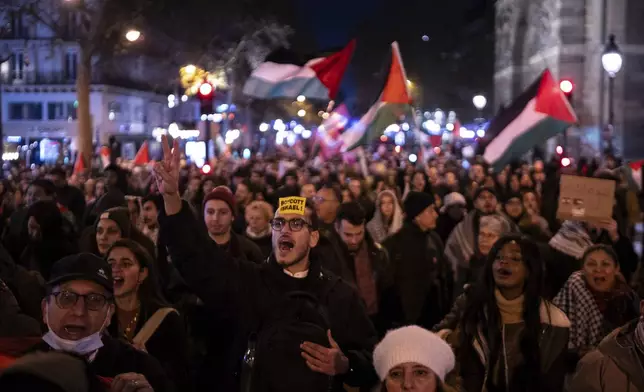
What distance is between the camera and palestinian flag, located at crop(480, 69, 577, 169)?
13422mm

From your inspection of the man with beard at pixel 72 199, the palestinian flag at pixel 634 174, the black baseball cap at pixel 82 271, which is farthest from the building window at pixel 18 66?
the black baseball cap at pixel 82 271

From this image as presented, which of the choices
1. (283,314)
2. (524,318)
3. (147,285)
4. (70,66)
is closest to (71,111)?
(70,66)

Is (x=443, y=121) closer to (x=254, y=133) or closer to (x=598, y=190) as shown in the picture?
(x=254, y=133)

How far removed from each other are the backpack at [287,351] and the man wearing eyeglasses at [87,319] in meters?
0.43

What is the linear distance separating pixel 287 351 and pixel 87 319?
0.87 meters

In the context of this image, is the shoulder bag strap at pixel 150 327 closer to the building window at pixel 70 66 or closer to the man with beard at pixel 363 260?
the man with beard at pixel 363 260

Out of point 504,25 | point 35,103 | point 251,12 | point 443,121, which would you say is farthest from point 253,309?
point 443,121

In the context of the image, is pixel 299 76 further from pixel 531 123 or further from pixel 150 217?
pixel 150 217

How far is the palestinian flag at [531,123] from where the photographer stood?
13422 millimetres

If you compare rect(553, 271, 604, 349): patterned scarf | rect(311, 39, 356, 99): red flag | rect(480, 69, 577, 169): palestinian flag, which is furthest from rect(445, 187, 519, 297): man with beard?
rect(311, 39, 356, 99): red flag

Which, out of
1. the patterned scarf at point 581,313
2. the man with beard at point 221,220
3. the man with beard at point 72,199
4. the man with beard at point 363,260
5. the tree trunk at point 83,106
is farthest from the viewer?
the tree trunk at point 83,106

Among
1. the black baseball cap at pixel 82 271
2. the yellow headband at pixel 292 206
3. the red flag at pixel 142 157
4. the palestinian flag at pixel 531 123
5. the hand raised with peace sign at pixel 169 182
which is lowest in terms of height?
the black baseball cap at pixel 82 271

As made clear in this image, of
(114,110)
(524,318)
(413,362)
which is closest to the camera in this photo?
(413,362)

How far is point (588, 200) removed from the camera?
9031 mm
